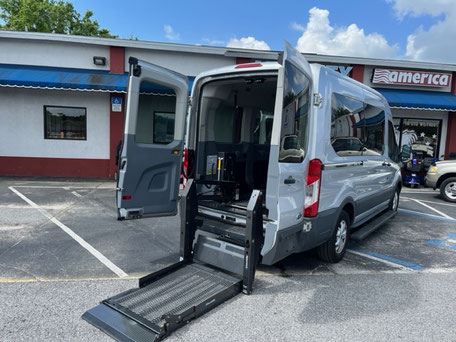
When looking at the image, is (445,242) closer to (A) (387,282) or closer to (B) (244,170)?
(A) (387,282)

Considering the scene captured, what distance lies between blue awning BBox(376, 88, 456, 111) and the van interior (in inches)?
306

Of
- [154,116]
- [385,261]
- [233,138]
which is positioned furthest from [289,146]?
[154,116]

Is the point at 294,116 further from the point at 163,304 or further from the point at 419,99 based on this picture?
the point at 419,99

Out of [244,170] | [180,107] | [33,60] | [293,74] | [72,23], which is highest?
[72,23]

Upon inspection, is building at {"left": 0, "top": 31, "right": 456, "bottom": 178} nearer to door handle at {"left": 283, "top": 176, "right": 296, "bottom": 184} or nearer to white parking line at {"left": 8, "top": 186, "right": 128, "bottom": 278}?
white parking line at {"left": 8, "top": 186, "right": 128, "bottom": 278}

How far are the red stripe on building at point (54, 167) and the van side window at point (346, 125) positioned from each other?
9.06 m

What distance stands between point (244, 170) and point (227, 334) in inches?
109

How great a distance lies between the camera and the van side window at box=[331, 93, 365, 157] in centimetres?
400

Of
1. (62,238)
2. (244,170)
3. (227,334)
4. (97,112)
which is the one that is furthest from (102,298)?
(97,112)

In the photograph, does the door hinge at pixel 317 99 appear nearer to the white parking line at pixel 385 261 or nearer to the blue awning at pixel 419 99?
the white parking line at pixel 385 261

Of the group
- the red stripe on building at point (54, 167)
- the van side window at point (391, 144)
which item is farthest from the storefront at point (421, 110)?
the red stripe on building at point (54, 167)

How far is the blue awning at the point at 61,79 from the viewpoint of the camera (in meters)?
10.0

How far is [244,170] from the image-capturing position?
17.1ft

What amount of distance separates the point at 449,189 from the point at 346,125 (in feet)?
24.1
